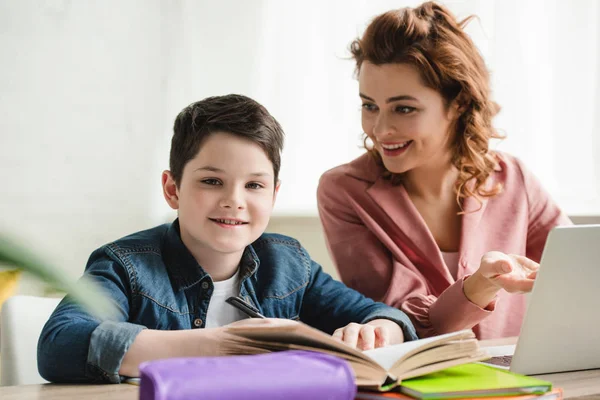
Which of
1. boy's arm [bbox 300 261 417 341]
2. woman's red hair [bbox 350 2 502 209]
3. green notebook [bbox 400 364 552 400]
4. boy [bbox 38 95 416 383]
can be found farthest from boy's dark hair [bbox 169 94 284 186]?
green notebook [bbox 400 364 552 400]

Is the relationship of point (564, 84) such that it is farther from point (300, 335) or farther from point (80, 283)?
point (80, 283)

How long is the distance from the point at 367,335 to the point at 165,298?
365 millimetres

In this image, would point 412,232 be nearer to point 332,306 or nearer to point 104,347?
point 332,306

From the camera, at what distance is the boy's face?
1285 millimetres

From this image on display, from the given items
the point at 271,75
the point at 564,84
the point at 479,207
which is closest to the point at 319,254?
the point at 271,75

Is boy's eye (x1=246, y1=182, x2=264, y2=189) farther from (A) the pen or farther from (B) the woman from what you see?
(B) the woman

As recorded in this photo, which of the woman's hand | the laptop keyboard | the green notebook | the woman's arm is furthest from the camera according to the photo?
the woman's arm

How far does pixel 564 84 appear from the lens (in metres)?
2.71

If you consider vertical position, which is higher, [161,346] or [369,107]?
[369,107]

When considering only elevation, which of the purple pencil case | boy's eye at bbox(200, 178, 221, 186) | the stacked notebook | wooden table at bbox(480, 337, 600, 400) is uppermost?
boy's eye at bbox(200, 178, 221, 186)

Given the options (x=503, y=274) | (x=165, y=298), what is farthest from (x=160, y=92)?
(x=503, y=274)

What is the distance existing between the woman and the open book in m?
0.78

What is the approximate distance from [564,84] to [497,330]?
129 centimetres

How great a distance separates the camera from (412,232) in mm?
1787
